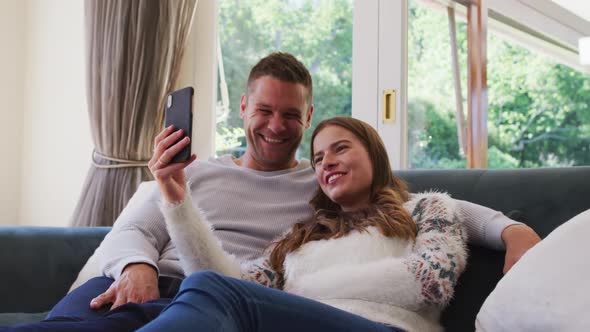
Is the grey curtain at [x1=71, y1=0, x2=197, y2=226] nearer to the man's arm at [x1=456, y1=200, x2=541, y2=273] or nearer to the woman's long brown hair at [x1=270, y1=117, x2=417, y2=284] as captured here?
the woman's long brown hair at [x1=270, y1=117, x2=417, y2=284]

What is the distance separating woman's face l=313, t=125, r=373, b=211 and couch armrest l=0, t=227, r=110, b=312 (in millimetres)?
841

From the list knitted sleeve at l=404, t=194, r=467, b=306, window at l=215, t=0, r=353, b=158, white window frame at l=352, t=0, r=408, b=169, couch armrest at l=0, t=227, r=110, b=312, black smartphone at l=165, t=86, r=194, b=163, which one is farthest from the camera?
window at l=215, t=0, r=353, b=158

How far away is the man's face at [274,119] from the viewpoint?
175 cm

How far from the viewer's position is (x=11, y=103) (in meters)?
3.75

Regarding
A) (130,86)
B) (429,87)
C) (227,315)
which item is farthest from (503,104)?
(227,315)

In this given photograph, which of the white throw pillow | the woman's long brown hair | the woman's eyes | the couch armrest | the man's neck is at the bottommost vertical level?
the couch armrest

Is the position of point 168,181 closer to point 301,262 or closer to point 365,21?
point 301,262

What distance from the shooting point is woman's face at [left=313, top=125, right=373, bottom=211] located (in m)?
1.56

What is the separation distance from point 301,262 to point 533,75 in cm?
158

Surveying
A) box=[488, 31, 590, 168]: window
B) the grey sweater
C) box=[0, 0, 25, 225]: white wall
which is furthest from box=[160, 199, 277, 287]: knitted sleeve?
box=[0, 0, 25, 225]: white wall

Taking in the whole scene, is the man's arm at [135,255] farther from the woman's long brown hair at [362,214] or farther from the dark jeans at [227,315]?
the woman's long brown hair at [362,214]

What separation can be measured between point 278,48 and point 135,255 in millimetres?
2157

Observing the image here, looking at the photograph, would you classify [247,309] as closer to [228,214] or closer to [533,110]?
[228,214]

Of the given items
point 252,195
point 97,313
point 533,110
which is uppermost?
point 533,110
